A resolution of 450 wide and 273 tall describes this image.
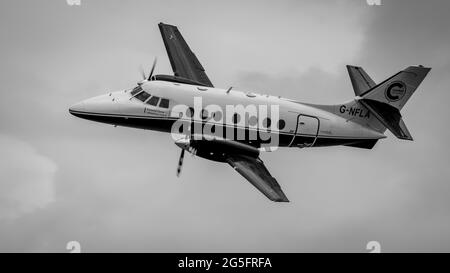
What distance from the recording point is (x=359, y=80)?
45531 mm

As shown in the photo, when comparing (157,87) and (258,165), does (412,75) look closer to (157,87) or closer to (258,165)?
(258,165)

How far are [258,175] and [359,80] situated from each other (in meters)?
9.35

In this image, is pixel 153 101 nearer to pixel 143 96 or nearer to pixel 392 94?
pixel 143 96

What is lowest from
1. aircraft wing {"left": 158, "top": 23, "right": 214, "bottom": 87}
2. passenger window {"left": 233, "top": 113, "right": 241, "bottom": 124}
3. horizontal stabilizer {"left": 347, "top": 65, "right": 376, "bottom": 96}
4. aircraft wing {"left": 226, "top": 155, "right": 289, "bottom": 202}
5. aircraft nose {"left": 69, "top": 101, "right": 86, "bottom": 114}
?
aircraft wing {"left": 226, "top": 155, "right": 289, "bottom": 202}

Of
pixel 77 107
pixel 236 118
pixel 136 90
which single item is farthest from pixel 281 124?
pixel 77 107

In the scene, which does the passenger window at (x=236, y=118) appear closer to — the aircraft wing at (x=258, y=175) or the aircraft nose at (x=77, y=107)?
the aircraft wing at (x=258, y=175)

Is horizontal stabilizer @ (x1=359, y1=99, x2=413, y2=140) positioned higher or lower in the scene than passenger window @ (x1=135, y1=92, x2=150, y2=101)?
lower

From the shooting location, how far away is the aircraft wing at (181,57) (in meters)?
47.0

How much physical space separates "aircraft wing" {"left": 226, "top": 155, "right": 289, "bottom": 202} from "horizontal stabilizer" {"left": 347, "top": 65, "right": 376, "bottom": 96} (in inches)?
316

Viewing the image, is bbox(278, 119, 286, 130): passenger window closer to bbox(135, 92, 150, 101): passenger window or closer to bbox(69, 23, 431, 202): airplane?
bbox(69, 23, 431, 202): airplane

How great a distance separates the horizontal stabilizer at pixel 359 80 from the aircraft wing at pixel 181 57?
826 cm

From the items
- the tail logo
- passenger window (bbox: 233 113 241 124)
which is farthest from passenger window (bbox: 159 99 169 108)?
the tail logo

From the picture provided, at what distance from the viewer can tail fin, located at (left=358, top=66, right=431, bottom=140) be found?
44.3m

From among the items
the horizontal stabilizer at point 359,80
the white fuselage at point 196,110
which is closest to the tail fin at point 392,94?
the horizontal stabilizer at point 359,80
